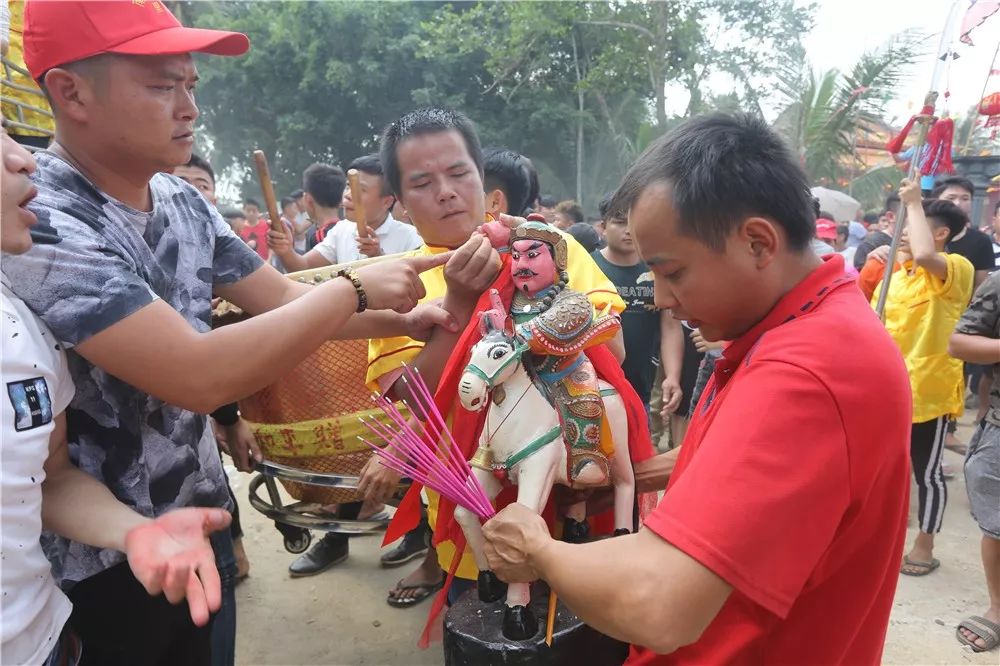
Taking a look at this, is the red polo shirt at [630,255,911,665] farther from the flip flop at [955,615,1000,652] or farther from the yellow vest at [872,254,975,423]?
the yellow vest at [872,254,975,423]

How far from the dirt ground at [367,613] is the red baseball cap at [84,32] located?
2712mm

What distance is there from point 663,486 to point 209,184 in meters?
3.74

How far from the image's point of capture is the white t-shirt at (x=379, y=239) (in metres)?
4.27

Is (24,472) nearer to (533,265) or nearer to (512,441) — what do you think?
(512,441)

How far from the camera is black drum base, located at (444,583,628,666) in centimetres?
141

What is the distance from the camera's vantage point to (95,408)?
4.36ft

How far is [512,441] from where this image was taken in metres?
1.50

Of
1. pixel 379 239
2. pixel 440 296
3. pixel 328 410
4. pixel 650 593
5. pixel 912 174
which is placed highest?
pixel 912 174

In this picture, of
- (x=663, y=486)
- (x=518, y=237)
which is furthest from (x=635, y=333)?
(x=518, y=237)

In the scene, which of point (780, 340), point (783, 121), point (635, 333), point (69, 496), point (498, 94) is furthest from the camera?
point (498, 94)

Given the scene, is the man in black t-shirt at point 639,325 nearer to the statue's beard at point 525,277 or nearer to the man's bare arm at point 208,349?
the statue's beard at point 525,277

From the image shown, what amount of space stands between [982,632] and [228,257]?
3704mm

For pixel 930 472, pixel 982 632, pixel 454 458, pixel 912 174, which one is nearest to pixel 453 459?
pixel 454 458

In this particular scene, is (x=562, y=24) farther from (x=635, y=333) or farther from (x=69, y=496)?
(x=69, y=496)
